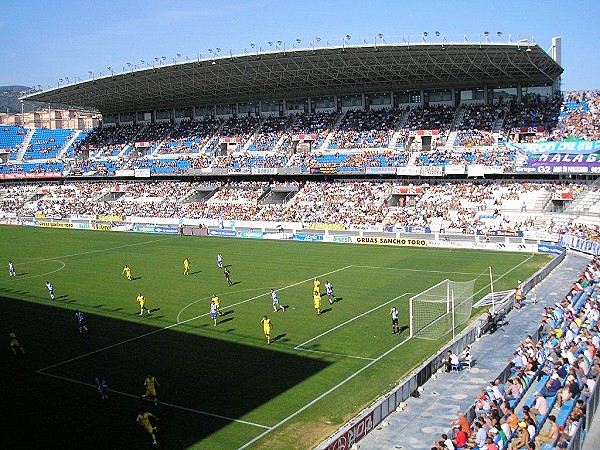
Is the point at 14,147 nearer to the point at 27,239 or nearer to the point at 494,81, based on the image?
the point at 27,239

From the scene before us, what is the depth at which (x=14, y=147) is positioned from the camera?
358 feet

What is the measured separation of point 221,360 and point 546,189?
137 ft

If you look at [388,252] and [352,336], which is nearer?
[352,336]

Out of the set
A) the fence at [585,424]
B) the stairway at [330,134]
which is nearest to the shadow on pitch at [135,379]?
the fence at [585,424]

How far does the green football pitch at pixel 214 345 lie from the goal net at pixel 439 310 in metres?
0.80

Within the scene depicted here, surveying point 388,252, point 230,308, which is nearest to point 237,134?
point 388,252

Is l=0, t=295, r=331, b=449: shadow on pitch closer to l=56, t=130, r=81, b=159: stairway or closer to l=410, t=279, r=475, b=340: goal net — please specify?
l=410, t=279, r=475, b=340: goal net

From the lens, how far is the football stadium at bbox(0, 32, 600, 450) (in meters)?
19.3

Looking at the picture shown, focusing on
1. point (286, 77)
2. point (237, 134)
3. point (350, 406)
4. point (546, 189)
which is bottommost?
point (350, 406)

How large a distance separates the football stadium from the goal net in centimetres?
16

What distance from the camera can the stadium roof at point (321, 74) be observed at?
6231cm

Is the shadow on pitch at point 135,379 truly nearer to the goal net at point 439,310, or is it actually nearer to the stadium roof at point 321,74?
the goal net at point 439,310

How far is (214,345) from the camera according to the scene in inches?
1053

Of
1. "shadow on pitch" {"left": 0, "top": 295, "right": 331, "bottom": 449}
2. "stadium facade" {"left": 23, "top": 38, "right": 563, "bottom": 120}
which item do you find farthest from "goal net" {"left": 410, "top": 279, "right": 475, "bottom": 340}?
"stadium facade" {"left": 23, "top": 38, "right": 563, "bottom": 120}
